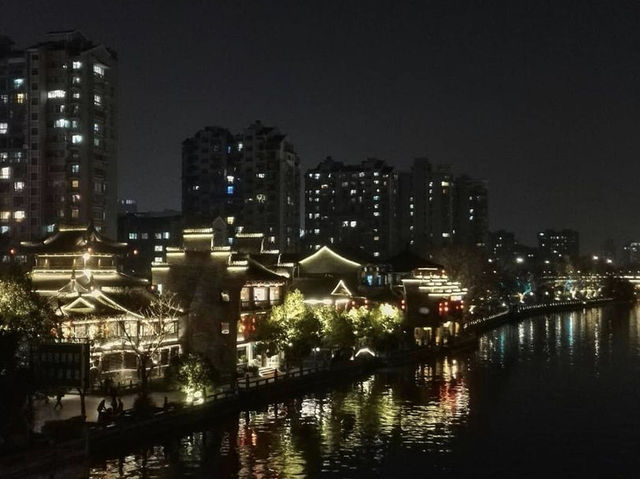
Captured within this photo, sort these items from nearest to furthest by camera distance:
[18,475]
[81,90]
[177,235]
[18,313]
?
[18,475] → [18,313] → [81,90] → [177,235]

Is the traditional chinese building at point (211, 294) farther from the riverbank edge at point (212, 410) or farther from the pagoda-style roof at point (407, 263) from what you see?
the pagoda-style roof at point (407, 263)

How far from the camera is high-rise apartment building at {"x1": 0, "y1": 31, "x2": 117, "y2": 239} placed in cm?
10138

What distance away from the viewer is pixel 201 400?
44.4 m

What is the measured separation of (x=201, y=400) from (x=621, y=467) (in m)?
20.1

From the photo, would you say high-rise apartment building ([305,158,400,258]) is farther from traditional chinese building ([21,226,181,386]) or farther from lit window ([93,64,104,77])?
traditional chinese building ([21,226,181,386])

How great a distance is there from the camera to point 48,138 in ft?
335

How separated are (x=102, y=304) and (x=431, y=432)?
18.8 metres

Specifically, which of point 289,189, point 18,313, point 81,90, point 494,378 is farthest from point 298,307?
point 289,189

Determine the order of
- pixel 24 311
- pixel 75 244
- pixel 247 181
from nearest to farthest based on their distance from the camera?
pixel 24 311, pixel 75 244, pixel 247 181

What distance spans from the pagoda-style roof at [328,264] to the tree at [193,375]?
36.3 metres

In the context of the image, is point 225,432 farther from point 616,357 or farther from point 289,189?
point 289,189

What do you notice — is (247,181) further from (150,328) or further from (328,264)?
(150,328)

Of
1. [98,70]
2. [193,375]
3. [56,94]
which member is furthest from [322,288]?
[98,70]

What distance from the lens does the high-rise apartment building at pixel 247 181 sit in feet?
489
